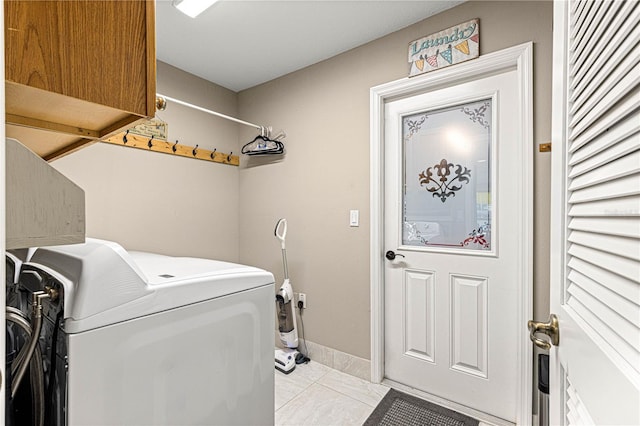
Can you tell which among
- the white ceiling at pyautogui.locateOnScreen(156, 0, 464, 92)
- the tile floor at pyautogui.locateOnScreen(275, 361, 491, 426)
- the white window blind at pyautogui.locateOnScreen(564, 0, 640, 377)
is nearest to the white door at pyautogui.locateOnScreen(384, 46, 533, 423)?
the tile floor at pyautogui.locateOnScreen(275, 361, 491, 426)

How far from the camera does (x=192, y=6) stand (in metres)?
1.75

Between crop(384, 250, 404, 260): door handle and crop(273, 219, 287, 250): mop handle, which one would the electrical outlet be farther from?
crop(384, 250, 404, 260): door handle

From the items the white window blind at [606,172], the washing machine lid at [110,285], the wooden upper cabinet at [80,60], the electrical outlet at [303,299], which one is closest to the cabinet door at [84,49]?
the wooden upper cabinet at [80,60]

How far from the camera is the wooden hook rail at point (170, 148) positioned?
2250mm

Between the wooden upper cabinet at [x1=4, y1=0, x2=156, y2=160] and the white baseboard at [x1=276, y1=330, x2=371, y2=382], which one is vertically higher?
the wooden upper cabinet at [x1=4, y1=0, x2=156, y2=160]

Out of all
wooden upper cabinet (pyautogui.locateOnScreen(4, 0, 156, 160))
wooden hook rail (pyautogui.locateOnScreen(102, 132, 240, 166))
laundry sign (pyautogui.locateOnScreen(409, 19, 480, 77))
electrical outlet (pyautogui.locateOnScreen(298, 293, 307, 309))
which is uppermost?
laundry sign (pyautogui.locateOnScreen(409, 19, 480, 77))

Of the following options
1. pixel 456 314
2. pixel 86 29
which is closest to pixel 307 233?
pixel 456 314

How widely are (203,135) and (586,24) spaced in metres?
2.61

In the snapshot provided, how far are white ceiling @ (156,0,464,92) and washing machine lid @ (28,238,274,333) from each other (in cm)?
159

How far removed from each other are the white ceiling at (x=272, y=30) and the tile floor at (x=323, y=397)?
7.70 ft

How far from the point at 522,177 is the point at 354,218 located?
105 cm

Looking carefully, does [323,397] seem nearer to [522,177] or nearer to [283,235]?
[283,235]

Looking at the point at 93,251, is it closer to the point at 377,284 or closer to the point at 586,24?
the point at 586,24

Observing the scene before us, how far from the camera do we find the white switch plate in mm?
2301
